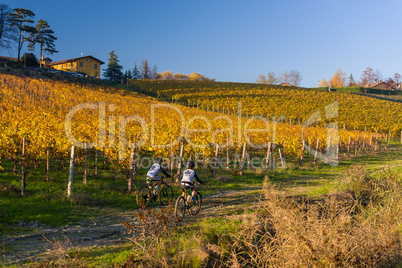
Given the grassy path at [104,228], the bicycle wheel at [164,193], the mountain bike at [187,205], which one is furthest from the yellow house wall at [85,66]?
the mountain bike at [187,205]

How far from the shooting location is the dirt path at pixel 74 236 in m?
5.52

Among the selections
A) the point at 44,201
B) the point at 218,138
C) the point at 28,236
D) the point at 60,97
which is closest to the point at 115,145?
the point at 44,201

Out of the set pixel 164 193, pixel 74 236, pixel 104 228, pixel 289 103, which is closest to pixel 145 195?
pixel 164 193

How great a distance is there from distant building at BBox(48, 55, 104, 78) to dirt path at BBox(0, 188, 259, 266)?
63802 mm

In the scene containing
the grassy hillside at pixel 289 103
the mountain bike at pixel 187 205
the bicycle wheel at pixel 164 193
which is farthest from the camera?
the grassy hillside at pixel 289 103

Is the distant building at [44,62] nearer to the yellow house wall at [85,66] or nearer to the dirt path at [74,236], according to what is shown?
the yellow house wall at [85,66]

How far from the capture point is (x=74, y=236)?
684cm

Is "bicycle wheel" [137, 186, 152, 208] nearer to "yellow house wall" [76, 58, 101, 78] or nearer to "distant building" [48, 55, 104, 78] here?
"distant building" [48, 55, 104, 78]

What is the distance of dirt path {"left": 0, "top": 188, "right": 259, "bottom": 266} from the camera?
→ 5.52 metres

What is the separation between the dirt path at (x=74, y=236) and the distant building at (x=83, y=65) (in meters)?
63.8

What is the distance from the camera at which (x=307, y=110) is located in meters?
55.9

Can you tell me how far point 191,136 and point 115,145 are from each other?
19.8ft

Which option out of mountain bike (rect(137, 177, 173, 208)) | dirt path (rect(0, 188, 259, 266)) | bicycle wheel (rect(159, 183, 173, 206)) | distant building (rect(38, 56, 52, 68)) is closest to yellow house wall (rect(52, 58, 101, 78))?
distant building (rect(38, 56, 52, 68))

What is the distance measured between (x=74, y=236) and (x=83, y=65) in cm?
6659
